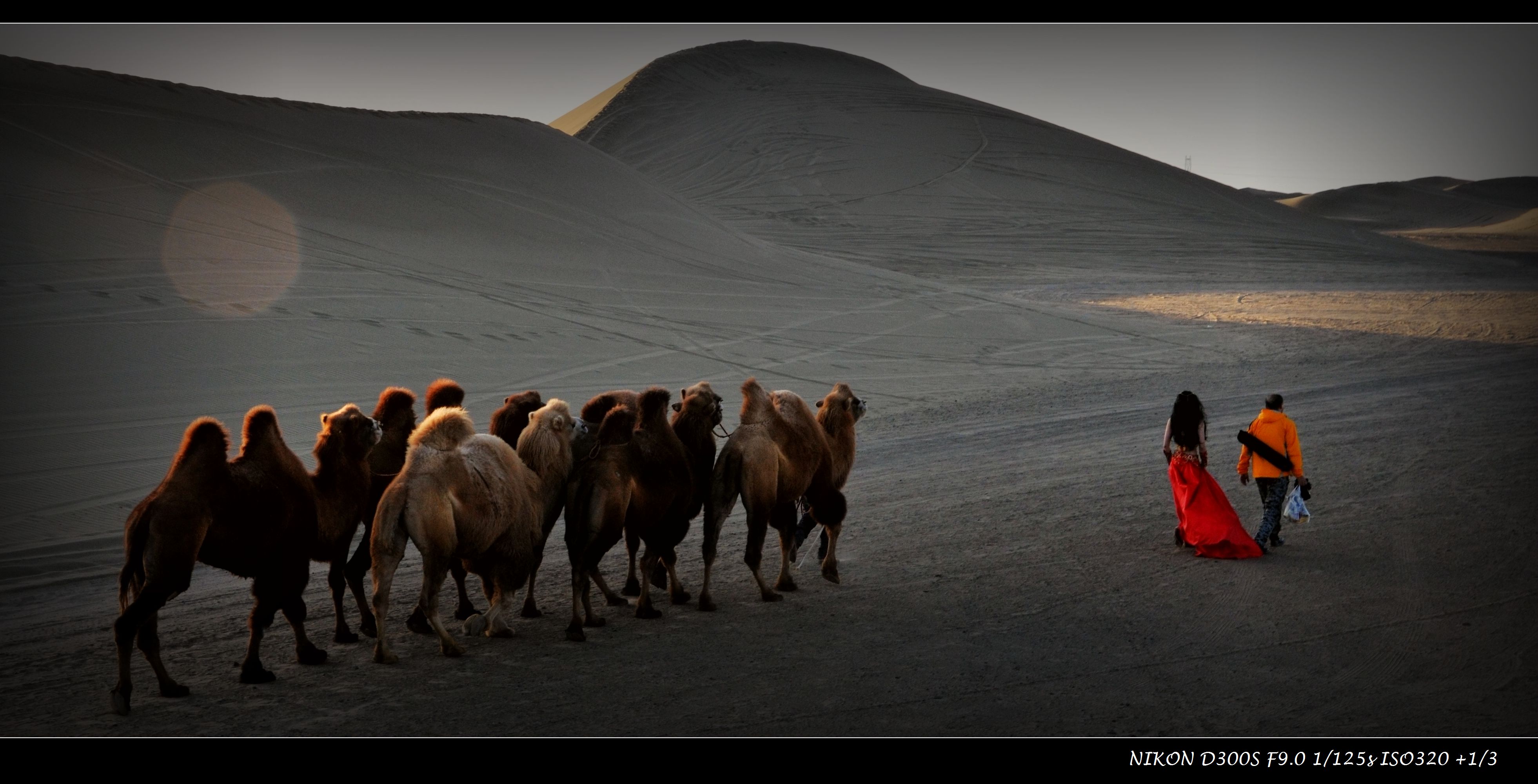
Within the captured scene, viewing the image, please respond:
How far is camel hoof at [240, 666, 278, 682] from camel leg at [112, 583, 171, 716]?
710mm

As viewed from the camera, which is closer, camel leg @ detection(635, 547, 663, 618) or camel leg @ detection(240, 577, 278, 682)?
camel leg @ detection(240, 577, 278, 682)

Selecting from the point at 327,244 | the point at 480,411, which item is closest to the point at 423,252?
the point at 327,244

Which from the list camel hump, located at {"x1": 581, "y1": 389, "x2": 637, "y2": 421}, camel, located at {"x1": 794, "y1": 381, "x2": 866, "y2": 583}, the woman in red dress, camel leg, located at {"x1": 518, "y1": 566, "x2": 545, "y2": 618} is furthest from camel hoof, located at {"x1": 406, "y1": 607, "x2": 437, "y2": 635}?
the woman in red dress

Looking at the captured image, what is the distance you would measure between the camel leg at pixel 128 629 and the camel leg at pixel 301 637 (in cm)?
99

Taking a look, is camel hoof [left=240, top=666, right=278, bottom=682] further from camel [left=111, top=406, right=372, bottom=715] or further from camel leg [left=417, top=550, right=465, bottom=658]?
camel leg [left=417, top=550, right=465, bottom=658]

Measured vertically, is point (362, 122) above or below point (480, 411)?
above

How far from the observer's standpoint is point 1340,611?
852cm

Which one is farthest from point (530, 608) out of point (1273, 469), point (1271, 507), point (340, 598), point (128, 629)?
point (1273, 469)

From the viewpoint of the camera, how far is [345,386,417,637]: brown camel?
844 centimetres

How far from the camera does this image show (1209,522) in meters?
10.2

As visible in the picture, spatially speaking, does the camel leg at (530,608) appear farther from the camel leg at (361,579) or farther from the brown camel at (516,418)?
the camel leg at (361,579)

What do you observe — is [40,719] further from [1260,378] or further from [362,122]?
[362,122]

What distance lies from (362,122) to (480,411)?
26.3 metres

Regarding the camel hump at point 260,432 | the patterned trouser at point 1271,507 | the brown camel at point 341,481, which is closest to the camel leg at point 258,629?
the brown camel at point 341,481
